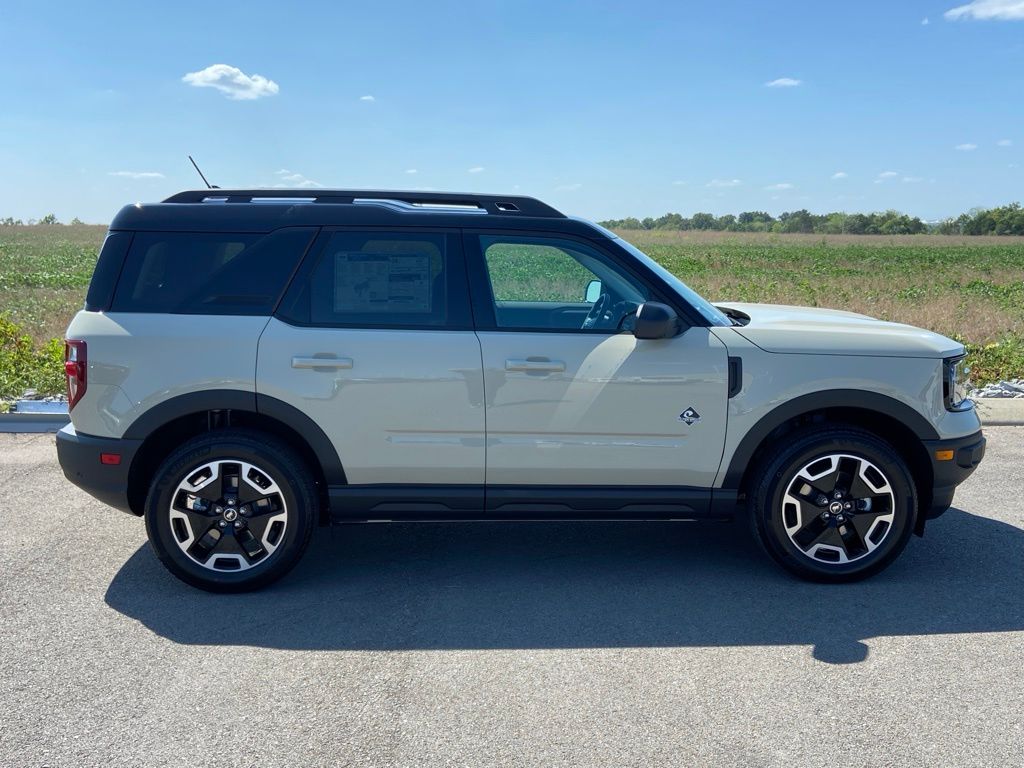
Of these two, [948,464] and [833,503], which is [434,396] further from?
[948,464]

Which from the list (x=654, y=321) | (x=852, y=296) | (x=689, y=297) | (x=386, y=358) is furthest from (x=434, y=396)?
(x=852, y=296)

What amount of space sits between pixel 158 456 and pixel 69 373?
22.9 inches

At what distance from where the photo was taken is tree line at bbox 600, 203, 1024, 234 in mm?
91625

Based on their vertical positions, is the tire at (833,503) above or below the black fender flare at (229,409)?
below

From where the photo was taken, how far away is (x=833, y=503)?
450cm

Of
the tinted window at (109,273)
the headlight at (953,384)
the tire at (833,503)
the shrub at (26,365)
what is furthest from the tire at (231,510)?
the shrub at (26,365)

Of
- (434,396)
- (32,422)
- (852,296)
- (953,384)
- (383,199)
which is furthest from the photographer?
(852,296)

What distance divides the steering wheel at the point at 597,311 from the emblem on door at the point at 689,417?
2.09 ft

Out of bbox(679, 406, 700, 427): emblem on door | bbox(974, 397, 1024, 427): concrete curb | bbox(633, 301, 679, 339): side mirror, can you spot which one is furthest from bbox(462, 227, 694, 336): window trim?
bbox(974, 397, 1024, 427): concrete curb

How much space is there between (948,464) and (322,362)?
3.11 metres

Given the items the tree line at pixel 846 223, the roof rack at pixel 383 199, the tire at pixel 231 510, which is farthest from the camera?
the tree line at pixel 846 223

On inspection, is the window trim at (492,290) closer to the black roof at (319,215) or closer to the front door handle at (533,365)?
the black roof at (319,215)

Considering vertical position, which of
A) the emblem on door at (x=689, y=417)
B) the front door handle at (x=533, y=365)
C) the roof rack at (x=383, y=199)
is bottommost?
the emblem on door at (x=689, y=417)

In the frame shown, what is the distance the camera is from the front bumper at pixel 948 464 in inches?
178
